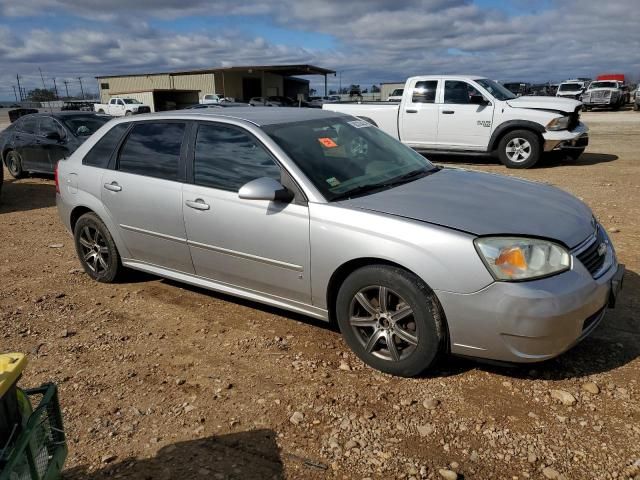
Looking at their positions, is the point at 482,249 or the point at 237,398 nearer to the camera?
the point at 482,249

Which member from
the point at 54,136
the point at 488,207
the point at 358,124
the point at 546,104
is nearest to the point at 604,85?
the point at 546,104

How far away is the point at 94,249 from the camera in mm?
4957

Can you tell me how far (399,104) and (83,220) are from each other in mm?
8943

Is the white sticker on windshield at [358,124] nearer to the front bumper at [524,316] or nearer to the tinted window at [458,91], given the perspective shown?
the front bumper at [524,316]

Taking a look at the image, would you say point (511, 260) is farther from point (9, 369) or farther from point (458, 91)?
point (458, 91)

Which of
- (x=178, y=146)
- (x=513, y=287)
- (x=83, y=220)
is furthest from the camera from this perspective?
(x=83, y=220)

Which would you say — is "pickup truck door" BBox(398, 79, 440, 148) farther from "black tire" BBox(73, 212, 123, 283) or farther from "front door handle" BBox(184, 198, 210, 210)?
"front door handle" BBox(184, 198, 210, 210)

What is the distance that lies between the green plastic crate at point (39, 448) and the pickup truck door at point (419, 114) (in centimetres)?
1085

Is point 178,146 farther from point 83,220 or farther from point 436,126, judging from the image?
point 436,126

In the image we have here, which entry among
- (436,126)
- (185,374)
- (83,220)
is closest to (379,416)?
(185,374)

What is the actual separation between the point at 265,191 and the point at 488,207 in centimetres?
139

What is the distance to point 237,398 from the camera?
10.3 ft

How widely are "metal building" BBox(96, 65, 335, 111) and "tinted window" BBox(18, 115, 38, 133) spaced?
1301 inches

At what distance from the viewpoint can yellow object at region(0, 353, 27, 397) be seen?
169 centimetres
